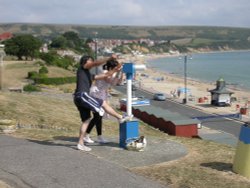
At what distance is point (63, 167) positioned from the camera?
645 centimetres

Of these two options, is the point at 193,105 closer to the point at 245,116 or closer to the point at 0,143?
the point at 245,116

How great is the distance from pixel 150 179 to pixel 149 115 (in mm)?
18118

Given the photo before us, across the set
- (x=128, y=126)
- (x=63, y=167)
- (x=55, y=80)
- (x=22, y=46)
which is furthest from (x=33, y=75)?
(x=63, y=167)

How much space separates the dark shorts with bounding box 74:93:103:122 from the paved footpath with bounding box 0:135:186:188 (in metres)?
0.69

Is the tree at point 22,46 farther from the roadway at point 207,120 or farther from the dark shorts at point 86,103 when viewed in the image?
the dark shorts at point 86,103

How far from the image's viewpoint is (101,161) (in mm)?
6914

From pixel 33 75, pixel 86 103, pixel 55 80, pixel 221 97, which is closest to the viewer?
pixel 86 103

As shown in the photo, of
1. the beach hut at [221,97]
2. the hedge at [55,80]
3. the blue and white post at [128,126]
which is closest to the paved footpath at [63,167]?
the blue and white post at [128,126]

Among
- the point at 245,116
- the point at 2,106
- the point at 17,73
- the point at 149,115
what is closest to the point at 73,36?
the point at 17,73

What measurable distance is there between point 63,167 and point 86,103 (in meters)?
1.32

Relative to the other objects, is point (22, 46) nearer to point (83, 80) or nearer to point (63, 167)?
point (83, 80)

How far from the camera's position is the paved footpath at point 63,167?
577 centimetres

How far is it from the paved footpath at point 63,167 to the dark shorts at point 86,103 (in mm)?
689

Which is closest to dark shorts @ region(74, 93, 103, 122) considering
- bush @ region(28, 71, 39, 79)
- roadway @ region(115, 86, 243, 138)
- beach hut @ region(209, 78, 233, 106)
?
roadway @ region(115, 86, 243, 138)
